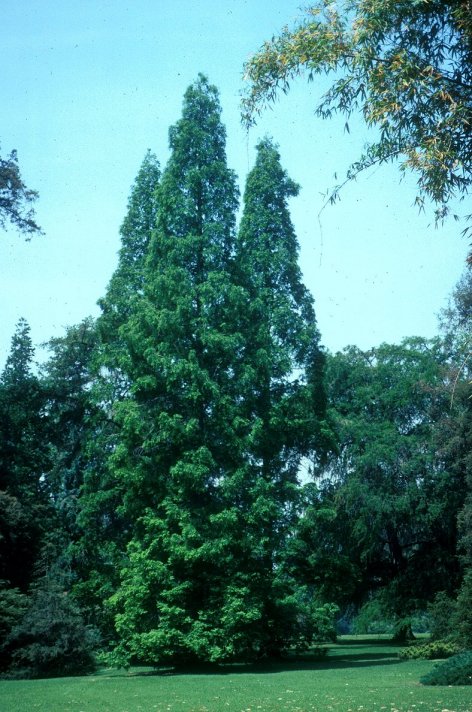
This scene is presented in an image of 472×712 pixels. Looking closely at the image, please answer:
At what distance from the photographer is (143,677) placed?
2348cm

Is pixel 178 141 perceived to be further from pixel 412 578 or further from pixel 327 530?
pixel 412 578

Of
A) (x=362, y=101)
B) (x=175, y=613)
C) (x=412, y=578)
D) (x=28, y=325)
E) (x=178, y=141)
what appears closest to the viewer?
(x=362, y=101)

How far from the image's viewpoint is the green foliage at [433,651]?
2703 centimetres

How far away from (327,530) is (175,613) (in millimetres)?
16131

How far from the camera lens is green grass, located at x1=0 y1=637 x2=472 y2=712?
13773 mm

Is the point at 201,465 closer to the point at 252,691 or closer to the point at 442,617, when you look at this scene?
the point at 252,691

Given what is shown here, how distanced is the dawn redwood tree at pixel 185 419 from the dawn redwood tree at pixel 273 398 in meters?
0.82

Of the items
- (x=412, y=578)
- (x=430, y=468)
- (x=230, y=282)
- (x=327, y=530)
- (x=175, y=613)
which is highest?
(x=230, y=282)

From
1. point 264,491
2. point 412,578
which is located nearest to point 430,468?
point 412,578

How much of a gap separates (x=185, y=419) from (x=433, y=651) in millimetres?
12189

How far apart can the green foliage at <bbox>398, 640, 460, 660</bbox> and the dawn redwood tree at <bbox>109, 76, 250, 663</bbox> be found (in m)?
8.21

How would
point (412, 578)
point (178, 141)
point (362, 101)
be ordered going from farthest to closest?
point (412, 578) → point (178, 141) → point (362, 101)

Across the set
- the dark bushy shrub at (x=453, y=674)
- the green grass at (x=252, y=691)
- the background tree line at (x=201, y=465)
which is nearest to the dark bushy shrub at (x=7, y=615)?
the background tree line at (x=201, y=465)

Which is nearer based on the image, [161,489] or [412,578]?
[161,489]
